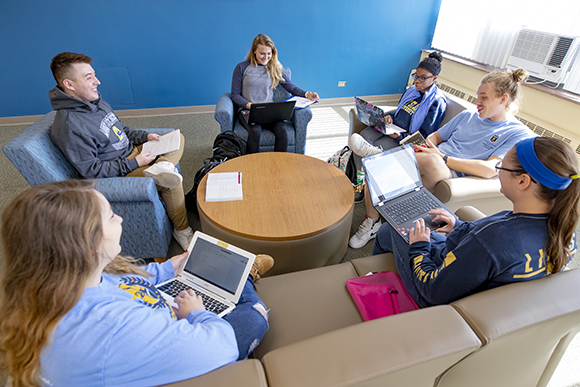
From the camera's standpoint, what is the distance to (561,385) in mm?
1372

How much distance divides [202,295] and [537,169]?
1.22 meters

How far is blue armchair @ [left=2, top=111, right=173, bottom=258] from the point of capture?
152 centimetres

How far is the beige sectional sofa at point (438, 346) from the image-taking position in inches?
28.3

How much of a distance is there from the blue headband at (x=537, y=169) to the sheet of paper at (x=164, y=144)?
192 cm

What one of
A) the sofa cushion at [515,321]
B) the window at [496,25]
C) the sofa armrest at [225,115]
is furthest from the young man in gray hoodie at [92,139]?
the window at [496,25]

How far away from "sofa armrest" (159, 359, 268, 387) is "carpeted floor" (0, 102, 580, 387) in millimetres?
1349

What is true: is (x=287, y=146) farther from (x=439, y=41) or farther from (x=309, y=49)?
(x=439, y=41)

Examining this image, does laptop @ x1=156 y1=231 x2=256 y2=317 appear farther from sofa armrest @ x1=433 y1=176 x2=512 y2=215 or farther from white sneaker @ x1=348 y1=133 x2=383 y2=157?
white sneaker @ x1=348 y1=133 x2=383 y2=157

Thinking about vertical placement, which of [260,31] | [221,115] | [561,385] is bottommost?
[561,385]

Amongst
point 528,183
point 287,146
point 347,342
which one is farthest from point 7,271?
point 287,146

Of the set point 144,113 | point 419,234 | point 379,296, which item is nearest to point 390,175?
point 419,234

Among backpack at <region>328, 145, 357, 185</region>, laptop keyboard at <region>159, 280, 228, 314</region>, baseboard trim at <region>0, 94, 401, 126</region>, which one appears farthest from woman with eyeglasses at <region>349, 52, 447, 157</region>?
baseboard trim at <region>0, 94, 401, 126</region>

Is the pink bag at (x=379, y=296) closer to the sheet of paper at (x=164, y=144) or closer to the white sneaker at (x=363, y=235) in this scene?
the white sneaker at (x=363, y=235)

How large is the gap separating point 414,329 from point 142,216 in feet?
4.95
